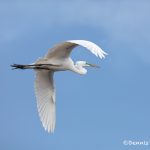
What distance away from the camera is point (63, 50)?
17.6 m

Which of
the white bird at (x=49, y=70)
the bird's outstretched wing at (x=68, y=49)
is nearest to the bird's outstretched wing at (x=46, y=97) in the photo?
the white bird at (x=49, y=70)

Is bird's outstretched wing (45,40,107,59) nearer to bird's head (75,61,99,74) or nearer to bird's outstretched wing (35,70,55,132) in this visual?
bird's head (75,61,99,74)

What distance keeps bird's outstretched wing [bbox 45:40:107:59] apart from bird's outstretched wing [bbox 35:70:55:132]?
1322 millimetres

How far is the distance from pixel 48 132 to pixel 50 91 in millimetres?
1234

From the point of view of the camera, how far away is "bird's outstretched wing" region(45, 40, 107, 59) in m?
15.5

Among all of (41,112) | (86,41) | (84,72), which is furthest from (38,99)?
(86,41)

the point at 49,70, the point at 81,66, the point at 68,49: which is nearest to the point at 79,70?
the point at 81,66

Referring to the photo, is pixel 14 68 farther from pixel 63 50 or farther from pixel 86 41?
pixel 86 41

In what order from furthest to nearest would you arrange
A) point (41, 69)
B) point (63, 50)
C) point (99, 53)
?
1. point (41, 69)
2. point (63, 50)
3. point (99, 53)

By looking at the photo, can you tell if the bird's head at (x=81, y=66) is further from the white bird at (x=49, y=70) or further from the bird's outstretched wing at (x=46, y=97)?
the bird's outstretched wing at (x=46, y=97)

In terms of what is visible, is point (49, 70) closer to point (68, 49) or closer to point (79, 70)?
point (79, 70)

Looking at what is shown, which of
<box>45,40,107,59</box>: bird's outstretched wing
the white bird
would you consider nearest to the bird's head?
the white bird

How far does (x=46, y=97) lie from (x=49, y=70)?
900 millimetres

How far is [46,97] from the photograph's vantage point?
19484 mm
